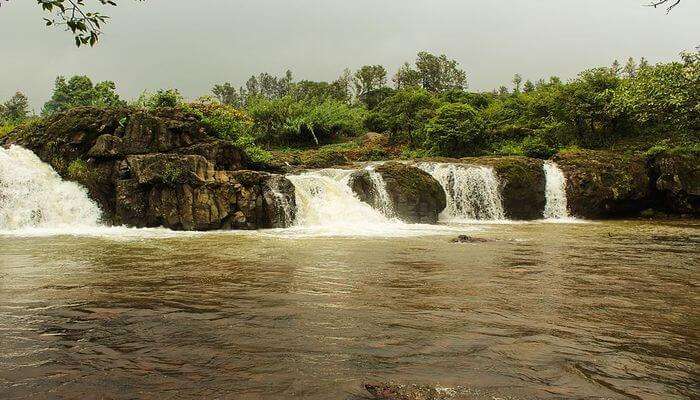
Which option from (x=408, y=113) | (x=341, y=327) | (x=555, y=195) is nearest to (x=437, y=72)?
(x=408, y=113)

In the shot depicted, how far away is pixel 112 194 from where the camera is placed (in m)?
18.7

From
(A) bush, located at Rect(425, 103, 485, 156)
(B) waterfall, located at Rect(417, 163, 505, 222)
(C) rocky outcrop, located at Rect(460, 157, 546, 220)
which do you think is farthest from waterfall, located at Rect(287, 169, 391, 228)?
(A) bush, located at Rect(425, 103, 485, 156)

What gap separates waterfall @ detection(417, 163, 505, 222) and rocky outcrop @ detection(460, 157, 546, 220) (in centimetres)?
36

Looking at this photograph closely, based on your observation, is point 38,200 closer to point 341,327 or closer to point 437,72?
point 341,327

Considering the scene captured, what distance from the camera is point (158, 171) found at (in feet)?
57.4

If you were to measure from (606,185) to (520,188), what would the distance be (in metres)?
4.50

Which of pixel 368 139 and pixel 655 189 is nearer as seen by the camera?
pixel 655 189

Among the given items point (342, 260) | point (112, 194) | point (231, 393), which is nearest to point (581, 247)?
point (342, 260)

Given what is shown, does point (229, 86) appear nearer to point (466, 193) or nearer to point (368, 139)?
point (368, 139)

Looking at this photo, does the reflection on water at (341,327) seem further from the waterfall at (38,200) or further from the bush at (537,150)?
the bush at (537,150)

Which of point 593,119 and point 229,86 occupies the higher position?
point 229,86

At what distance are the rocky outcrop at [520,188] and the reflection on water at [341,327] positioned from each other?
14.2 meters

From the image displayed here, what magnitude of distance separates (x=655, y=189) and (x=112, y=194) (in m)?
26.5

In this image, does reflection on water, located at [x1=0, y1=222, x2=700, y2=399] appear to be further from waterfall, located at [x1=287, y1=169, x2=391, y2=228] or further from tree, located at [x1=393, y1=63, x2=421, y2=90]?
tree, located at [x1=393, y1=63, x2=421, y2=90]
